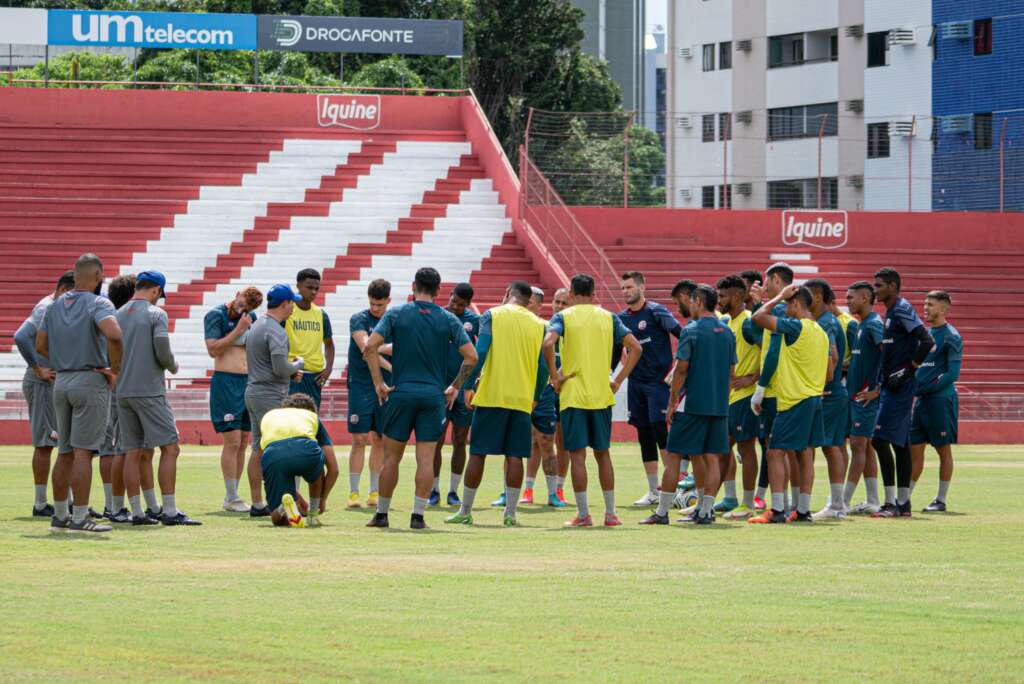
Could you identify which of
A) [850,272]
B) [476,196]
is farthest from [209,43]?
[850,272]

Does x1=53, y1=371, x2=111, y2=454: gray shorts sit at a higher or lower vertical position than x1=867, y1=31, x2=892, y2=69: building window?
lower

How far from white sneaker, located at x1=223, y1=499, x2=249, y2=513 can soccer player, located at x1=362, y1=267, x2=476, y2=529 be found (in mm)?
2179

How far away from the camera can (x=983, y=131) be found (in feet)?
173

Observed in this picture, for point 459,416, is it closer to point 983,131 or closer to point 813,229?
point 813,229

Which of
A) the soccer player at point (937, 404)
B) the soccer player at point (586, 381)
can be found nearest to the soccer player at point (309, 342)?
the soccer player at point (586, 381)

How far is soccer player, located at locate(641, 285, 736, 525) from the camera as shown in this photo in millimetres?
13805

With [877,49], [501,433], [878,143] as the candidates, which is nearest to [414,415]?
[501,433]

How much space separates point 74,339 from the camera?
1267cm

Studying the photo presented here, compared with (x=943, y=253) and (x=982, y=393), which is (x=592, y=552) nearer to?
(x=982, y=393)

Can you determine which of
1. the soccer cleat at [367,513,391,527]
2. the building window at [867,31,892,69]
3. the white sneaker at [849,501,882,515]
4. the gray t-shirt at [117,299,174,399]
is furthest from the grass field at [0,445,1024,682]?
the building window at [867,31,892,69]

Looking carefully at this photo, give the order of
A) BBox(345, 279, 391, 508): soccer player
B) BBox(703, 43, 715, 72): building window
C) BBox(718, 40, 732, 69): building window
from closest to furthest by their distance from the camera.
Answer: BBox(345, 279, 391, 508): soccer player → BBox(718, 40, 732, 69): building window → BBox(703, 43, 715, 72): building window

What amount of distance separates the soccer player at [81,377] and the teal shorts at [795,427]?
589 cm

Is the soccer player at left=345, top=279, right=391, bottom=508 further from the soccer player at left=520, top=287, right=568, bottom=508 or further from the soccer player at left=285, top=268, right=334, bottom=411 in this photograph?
the soccer player at left=520, top=287, right=568, bottom=508

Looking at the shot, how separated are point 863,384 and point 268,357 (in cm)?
582
